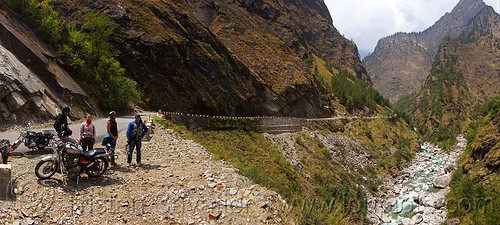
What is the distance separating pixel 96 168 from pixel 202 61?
33.6 meters

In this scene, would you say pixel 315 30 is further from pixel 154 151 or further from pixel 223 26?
pixel 154 151

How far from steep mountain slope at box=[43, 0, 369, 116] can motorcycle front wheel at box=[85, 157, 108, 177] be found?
26.8m

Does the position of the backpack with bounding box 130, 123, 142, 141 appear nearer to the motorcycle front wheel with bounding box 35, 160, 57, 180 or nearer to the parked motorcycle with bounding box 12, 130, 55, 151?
the parked motorcycle with bounding box 12, 130, 55, 151

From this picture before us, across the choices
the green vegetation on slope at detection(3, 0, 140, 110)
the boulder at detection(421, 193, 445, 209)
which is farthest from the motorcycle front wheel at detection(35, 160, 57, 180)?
the boulder at detection(421, 193, 445, 209)

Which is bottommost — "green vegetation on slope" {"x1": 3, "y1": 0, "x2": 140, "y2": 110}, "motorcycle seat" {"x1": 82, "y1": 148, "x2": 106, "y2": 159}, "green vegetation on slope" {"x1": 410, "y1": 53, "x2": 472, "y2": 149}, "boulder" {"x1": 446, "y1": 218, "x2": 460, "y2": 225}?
"boulder" {"x1": 446, "y1": 218, "x2": 460, "y2": 225}

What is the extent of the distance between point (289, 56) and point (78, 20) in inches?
1820

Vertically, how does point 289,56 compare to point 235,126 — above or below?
above

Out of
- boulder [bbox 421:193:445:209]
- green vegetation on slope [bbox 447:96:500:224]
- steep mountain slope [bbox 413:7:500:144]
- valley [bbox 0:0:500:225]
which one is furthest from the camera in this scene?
steep mountain slope [bbox 413:7:500:144]

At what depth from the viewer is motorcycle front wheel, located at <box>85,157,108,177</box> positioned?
8539 mm

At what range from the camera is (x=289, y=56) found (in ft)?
221

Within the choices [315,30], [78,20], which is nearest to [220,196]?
[78,20]

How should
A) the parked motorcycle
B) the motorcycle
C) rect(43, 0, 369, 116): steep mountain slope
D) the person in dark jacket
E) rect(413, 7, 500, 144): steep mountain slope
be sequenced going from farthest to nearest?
rect(413, 7, 500, 144): steep mountain slope
rect(43, 0, 369, 116): steep mountain slope
the parked motorcycle
the person in dark jacket
the motorcycle

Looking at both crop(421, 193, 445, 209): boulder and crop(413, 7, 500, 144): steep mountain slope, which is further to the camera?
crop(413, 7, 500, 144): steep mountain slope

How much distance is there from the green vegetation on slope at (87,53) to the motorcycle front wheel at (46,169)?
18225 mm
